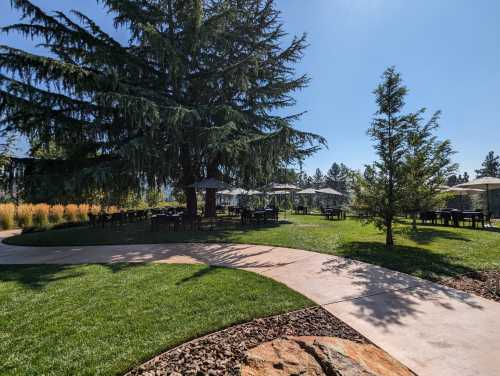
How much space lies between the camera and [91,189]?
11078 millimetres

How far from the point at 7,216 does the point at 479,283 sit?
20.4 m

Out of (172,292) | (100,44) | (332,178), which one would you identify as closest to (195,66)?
(100,44)

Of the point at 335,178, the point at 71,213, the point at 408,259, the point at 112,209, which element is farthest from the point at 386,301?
the point at 335,178

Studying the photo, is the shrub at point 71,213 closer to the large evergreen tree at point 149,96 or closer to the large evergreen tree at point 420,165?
the large evergreen tree at point 149,96

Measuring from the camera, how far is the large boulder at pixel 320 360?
7.22ft

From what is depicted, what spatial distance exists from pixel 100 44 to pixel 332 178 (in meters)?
68.4

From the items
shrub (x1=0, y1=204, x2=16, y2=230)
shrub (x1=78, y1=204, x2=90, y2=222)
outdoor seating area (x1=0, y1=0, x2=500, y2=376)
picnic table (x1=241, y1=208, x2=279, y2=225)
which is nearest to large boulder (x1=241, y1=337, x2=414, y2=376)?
outdoor seating area (x1=0, y1=0, x2=500, y2=376)

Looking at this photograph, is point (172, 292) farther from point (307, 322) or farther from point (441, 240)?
point (441, 240)

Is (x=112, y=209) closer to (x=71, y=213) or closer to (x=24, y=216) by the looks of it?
(x=71, y=213)

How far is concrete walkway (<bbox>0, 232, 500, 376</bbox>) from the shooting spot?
2607 millimetres

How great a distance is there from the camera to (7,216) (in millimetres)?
13852

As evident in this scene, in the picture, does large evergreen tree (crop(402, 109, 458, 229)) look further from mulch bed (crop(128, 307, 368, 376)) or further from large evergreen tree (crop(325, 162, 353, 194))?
large evergreen tree (crop(325, 162, 353, 194))

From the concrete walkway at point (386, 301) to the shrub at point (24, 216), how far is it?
922 cm

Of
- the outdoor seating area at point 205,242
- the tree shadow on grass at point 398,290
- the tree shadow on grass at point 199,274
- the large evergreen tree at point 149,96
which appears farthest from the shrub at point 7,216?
the tree shadow on grass at point 398,290
